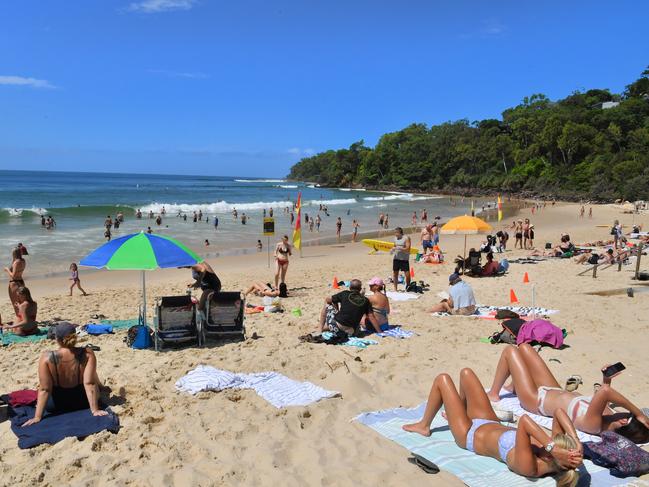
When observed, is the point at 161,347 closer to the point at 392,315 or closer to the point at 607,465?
the point at 392,315

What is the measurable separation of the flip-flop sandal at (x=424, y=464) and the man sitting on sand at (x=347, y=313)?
3110 millimetres

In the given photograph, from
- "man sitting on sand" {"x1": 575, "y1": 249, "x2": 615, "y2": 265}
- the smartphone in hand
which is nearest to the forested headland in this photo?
"man sitting on sand" {"x1": 575, "y1": 249, "x2": 615, "y2": 265}

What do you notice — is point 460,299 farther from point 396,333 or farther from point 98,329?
point 98,329

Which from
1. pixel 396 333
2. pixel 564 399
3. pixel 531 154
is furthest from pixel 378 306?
pixel 531 154

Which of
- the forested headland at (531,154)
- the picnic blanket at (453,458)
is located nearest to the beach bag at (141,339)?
the picnic blanket at (453,458)

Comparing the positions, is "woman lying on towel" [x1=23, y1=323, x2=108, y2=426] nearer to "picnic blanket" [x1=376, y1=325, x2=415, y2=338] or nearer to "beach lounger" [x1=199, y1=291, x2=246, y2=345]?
"beach lounger" [x1=199, y1=291, x2=246, y2=345]

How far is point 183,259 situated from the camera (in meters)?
6.30

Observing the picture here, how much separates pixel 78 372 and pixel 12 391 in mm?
1311

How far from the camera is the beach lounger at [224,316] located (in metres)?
7.01

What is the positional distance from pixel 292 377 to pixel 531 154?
257ft

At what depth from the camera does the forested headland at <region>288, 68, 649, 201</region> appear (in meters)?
59.5

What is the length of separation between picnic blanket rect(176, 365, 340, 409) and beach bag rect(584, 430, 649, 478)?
235cm

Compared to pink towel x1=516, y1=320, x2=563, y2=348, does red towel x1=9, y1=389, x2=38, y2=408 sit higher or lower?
lower

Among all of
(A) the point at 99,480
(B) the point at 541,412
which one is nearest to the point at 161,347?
(A) the point at 99,480
